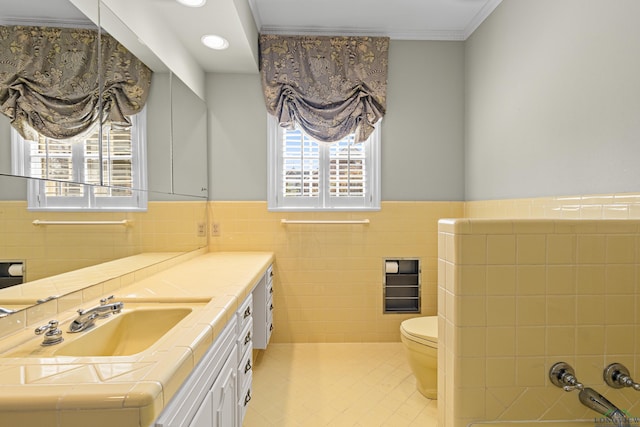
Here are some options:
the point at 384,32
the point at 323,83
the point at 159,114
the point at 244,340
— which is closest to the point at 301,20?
the point at 323,83

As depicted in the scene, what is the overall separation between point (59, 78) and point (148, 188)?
0.76m

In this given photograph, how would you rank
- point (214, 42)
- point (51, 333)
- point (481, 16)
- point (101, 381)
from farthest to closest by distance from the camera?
point (481, 16), point (214, 42), point (51, 333), point (101, 381)

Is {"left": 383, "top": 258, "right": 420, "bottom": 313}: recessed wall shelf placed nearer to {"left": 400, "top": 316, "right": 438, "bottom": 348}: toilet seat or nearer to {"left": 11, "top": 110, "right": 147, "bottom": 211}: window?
{"left": 400, "top": 316, "right": 438, "bottom": 348}: toilet seat

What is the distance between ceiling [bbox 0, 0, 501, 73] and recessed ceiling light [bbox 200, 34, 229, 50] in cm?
4

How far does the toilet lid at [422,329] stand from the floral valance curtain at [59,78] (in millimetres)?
1952

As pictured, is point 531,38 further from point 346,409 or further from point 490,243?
point 346,409

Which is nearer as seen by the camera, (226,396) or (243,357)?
(226,396)

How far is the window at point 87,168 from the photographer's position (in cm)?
105

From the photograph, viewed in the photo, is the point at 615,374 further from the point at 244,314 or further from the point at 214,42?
the point at 214,42

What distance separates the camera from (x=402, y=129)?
8.57 ft

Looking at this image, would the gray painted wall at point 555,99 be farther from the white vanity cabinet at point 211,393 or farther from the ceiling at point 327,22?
the white vanity cabinet at point 211,393

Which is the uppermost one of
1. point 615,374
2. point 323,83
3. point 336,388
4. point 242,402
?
point 323,83

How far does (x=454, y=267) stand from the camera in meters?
0.99

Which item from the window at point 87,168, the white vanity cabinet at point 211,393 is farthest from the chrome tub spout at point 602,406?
the window at point 87,168
